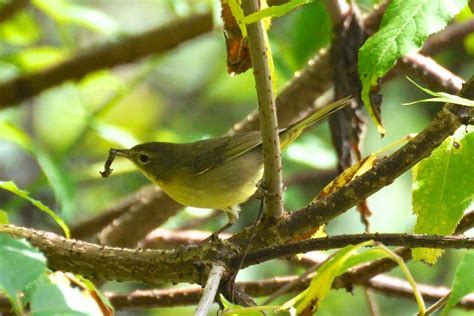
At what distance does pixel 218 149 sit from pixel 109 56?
3.46ft

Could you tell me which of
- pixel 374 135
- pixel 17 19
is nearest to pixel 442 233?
pixel 17 19

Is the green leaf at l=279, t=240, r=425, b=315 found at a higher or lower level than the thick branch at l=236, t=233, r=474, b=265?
lower

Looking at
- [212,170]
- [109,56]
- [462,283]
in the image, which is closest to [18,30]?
[109,56]

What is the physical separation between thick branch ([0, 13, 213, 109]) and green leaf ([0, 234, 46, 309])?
3.30m

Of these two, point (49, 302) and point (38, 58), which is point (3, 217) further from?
point (38, 58)

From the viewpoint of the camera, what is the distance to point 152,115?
24.5ft

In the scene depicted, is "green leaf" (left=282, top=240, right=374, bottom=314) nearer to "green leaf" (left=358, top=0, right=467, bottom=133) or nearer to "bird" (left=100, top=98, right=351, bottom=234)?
"green leaf" (left=358, top=0, right=467, bottom=133)

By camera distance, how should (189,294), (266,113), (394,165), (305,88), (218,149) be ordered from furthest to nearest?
(218,149) → (305,88) → (189,294) → (394,165) → (266,113)

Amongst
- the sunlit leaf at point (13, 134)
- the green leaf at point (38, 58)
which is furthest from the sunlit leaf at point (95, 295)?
the green leaf at point (38, 58)

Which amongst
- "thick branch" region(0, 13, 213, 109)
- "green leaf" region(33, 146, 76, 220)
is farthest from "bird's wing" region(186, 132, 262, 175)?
"thick branch" region(0, 13, 213, 109)

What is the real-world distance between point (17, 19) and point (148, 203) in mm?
1680

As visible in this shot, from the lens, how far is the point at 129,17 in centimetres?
859

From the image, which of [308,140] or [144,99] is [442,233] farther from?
[144,99]

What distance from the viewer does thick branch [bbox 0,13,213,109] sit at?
4734 millimetres
